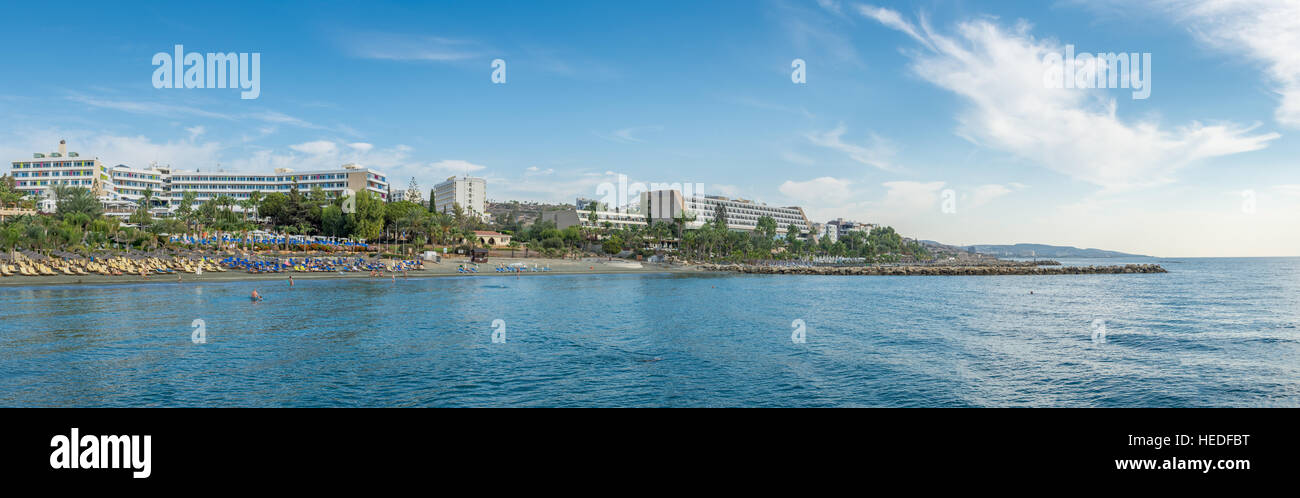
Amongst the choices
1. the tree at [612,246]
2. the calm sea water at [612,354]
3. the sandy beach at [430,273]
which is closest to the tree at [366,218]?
the sandy beach at [430,273]

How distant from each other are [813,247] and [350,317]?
561ft

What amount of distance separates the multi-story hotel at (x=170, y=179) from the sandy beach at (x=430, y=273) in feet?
169

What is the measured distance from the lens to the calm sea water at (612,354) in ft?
65.5

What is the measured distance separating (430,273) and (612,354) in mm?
66702

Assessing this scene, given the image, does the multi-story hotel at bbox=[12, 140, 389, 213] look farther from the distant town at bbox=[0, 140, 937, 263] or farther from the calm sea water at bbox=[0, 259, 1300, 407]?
the calm sea water at bbox=[0, 259, 1300, 407]

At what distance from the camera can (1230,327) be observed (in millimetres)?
38438

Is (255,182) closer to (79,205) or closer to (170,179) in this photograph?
(170,179)

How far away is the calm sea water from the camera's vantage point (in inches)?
786

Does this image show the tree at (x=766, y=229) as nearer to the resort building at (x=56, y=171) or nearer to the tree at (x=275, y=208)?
the tree at (x=275, y=208)
